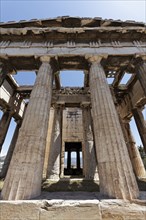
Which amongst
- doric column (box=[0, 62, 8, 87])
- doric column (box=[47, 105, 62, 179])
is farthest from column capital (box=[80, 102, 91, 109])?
doric column (box=[0, 62, 8, 87])

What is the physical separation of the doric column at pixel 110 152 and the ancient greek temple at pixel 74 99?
0.11 ft

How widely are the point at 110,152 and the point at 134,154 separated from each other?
10938mm

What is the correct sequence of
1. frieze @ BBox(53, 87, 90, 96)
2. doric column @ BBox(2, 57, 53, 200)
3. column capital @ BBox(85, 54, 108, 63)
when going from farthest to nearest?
frieze @ BBox(53, 87, 90, 96) < column capital @ BBox(85, 54, 108, 63) < doric column @ BBox(2, 57, 53, 200)

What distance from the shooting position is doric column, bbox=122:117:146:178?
1430 centimetres

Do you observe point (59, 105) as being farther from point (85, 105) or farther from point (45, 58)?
point (45, 58)

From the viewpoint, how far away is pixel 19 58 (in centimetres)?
1037

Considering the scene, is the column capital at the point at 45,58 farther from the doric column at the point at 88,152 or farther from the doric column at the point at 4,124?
the doric column at the point at 4,124

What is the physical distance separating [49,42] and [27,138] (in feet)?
26.5

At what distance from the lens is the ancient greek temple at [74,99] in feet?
18.9

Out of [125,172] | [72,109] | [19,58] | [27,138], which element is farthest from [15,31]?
[125,172]

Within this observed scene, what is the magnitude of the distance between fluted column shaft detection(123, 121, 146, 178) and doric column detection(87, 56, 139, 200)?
33.0 feet

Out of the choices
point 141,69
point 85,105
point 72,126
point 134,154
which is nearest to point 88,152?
point 72,126

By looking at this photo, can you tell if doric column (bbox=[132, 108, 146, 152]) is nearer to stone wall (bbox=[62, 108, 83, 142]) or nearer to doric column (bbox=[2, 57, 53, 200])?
stone wall (bbox=[62, 108, 83, 142])

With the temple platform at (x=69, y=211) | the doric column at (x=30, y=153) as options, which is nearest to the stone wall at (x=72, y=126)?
the doric column at (x=30, y=153)
